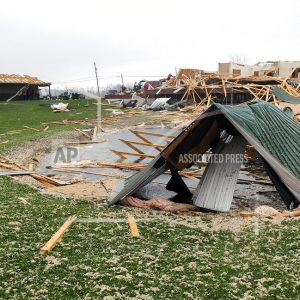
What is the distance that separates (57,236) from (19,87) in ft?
122

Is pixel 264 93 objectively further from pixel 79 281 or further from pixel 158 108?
pixel 79 281

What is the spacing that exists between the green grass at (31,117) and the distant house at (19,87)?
5.64m

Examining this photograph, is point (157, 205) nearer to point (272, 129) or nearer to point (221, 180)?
point (221, 180)

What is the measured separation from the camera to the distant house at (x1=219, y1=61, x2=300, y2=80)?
33156 mm

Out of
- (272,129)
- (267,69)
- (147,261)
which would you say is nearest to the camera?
(147,261)

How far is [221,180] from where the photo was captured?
27.2 feet

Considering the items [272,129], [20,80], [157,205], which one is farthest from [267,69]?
[157,205]

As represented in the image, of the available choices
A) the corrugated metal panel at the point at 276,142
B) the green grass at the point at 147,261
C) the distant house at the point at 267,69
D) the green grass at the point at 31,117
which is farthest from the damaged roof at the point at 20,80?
the green grass at the point at 147,261

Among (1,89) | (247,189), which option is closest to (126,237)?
(247,189)

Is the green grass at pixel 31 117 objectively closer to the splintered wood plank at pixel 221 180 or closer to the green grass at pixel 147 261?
the splintered wood plank at pixel 221 180

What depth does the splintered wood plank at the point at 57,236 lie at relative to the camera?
A: 5.10 metres

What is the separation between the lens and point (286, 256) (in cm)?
494

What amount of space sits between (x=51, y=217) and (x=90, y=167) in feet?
18.4

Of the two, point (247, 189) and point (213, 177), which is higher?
point (213, 177)
